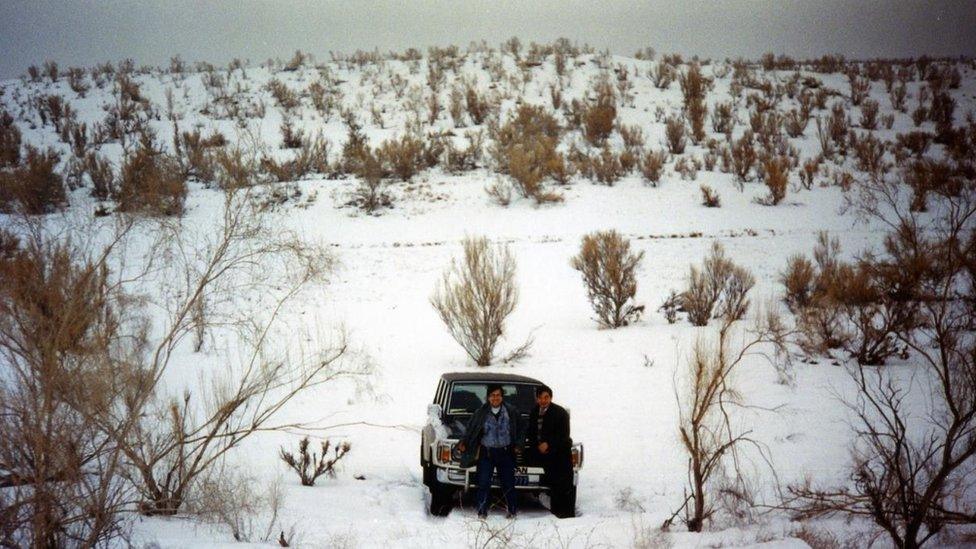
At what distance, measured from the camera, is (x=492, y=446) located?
8195mm

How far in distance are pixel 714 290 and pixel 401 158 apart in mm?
17737

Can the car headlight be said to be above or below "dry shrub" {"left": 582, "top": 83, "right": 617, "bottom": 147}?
below

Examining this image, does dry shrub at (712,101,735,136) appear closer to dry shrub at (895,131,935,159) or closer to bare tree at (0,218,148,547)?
dry shrub at (895,131,935,159)

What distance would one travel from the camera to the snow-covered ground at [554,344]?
829 centimetres

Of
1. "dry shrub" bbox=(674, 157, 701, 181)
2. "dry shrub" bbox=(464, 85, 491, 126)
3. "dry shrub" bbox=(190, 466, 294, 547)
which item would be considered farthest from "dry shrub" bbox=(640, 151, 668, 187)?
"dry shrub" bbox=(190, 466, 294, 547)

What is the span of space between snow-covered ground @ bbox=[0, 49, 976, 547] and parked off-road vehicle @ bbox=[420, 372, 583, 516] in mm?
382

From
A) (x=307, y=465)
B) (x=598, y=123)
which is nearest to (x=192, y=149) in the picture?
(x=598, y=123)

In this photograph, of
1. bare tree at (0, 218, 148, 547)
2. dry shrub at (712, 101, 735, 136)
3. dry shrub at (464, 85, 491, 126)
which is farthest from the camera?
dry shrub at (464, 85, 491, 126)

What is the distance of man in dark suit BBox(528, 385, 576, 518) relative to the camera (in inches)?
323

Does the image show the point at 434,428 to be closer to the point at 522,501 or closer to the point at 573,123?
the point at 522,501

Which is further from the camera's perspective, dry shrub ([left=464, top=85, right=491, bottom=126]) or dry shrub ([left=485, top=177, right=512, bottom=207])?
dry shrub ([left=464, top=85, right=491, bottom=126])

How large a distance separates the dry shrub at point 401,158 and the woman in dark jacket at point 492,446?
2435 cm

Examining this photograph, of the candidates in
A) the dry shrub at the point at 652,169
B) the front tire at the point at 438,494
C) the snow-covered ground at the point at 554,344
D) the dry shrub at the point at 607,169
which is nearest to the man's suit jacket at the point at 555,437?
the snow-covered ground at the point at 554,344

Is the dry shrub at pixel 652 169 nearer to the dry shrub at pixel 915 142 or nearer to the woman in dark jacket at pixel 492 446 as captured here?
the dry shrub at pixel 915 142
